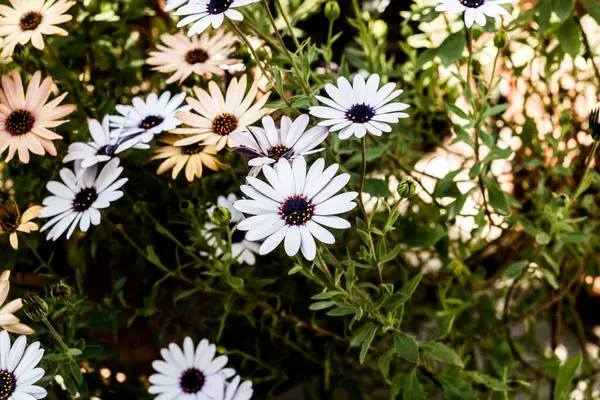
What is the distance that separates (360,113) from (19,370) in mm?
287

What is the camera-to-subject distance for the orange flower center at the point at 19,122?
1.70 ft

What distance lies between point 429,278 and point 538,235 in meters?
0.21

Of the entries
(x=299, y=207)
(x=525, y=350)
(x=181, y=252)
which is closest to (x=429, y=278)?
(x=525, y=350)

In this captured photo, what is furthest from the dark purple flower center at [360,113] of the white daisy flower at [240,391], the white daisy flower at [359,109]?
the white daisy flower at [240,391]

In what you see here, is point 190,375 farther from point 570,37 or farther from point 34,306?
point 570,37

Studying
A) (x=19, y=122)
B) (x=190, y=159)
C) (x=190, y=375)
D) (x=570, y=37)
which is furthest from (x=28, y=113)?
(x=570, y=37)

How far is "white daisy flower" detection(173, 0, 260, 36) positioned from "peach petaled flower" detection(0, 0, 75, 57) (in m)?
0.13

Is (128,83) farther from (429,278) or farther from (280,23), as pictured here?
(429,278)

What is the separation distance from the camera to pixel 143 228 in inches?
24.1

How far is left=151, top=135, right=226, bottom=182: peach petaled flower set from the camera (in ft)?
1.63

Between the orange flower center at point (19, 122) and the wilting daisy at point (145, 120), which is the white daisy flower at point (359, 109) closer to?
the wilting daisy at point (145, 120)

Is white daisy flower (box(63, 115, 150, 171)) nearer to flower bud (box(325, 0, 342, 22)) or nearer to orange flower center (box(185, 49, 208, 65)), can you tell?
orange flower center (box(185, 49, 208, 65))

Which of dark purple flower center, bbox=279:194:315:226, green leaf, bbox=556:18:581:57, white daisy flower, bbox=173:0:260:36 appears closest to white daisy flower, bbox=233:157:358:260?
dark purple flower center, bbox=279:194:315:226

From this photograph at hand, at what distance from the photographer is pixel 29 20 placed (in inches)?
21.6
